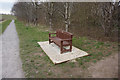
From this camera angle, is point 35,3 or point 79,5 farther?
point 35,3

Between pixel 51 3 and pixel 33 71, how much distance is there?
10863mm

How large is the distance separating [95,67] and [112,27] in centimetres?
539

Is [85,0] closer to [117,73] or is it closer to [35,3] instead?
[35,3]

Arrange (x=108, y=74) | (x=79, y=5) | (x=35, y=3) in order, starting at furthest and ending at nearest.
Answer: (x=35, y=3) < (x=79, y=5) < (x=108, y=74)

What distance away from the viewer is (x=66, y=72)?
9.27 feet

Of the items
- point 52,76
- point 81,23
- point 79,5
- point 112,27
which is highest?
point 79,5

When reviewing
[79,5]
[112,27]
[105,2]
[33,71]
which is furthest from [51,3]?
[33,71]

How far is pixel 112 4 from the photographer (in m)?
6.08

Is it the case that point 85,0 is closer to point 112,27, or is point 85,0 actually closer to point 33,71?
point 112,27

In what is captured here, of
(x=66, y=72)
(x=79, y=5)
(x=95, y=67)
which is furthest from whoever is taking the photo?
(x=79, y=5)

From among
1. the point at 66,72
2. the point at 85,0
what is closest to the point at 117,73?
the point at 66,72

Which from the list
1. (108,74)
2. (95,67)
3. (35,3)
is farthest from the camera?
(35,3)

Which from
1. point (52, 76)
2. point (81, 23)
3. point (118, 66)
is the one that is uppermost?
point (81, 23)

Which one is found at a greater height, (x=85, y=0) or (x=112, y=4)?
(x=85, y=0)
